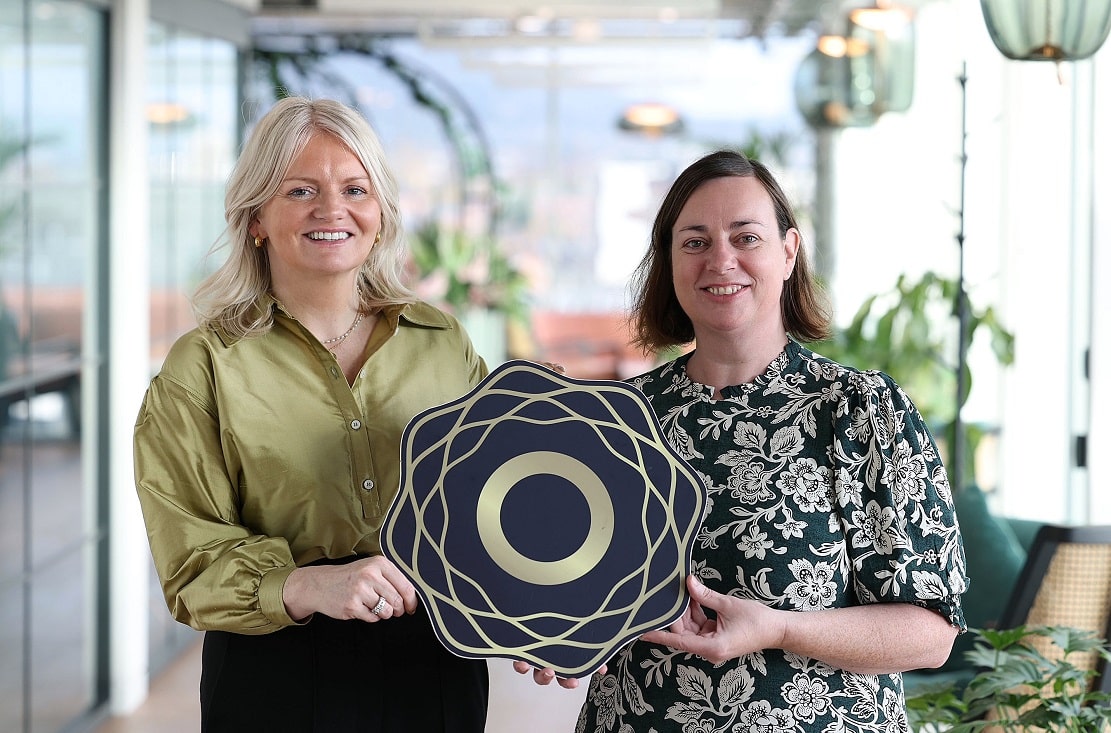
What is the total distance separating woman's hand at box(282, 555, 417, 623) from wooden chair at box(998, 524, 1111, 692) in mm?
1606

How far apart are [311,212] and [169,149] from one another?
139 inches

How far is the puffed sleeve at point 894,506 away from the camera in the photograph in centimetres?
133

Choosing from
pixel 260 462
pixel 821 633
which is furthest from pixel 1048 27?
pixel 260 462

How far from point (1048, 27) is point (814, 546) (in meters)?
1.50

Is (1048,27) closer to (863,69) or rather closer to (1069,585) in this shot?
(1069,585)

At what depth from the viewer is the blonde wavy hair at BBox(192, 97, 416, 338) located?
1.50 metres

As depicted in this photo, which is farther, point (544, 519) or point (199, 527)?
point (199, 527)

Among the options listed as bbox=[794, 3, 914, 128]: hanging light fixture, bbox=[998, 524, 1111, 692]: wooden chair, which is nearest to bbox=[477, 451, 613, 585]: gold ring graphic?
bbox=[998, 524, 1111, 692]: wooden chair

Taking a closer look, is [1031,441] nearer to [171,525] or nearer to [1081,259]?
A: [1081,259]

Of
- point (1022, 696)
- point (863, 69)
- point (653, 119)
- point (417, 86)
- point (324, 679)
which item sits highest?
point (417, 86)

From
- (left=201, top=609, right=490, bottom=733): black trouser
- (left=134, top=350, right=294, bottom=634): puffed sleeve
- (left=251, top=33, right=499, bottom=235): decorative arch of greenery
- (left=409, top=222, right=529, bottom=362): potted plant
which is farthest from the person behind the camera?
(left=251, top=33, right=499, bottom=235): decorative arch of greenery

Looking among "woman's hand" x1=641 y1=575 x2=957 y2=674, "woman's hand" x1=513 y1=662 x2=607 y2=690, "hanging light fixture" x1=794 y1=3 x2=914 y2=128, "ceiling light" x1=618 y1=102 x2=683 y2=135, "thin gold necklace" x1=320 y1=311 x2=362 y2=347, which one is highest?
"ceiling light" x1=618 y1=102 x2=683 y2=135

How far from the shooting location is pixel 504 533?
4.37 ft

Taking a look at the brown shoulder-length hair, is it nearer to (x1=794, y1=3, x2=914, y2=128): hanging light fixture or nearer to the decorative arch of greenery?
(x1=794, y1=3, x2=914, y2=128): hanging light fixture
